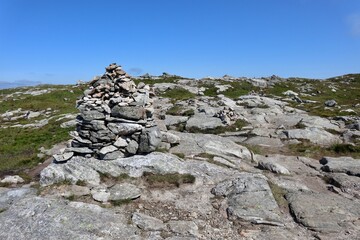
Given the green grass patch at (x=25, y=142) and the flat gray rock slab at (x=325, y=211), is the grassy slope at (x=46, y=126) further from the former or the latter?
the flat gray rock slab at (x=325, y=211)

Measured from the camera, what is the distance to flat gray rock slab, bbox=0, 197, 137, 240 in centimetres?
1165

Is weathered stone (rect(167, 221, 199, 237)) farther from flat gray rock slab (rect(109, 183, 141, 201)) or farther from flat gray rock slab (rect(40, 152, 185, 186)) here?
flat gray rock slab (rect(40, 152, 185, 186))

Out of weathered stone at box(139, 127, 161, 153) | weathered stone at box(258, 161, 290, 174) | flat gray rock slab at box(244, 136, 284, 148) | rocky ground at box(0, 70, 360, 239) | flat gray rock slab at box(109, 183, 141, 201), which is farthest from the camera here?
flat gray rock slab at box(244, 136, 284, 148)

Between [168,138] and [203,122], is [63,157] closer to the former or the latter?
[168,138]

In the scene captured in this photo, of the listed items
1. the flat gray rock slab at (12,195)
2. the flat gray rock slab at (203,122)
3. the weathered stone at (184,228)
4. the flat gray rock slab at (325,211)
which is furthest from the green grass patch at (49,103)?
the flat gray rock slab at (325,211)

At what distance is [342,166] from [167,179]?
12284 mm

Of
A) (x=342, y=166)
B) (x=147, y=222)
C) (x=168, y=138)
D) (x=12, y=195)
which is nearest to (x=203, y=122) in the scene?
(x=168, y=138)

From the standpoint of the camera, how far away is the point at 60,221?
486 inches

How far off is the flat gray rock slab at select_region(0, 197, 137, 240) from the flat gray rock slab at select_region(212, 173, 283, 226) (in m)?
5.05

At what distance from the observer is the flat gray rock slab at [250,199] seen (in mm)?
13516

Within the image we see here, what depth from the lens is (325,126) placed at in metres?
33.1

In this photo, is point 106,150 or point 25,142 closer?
point 106,150

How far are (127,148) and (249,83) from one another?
64.1 m

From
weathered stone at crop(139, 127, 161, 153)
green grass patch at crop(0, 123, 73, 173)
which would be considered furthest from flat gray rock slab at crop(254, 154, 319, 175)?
green grass patch at crop(0, 123, 73, 173)
